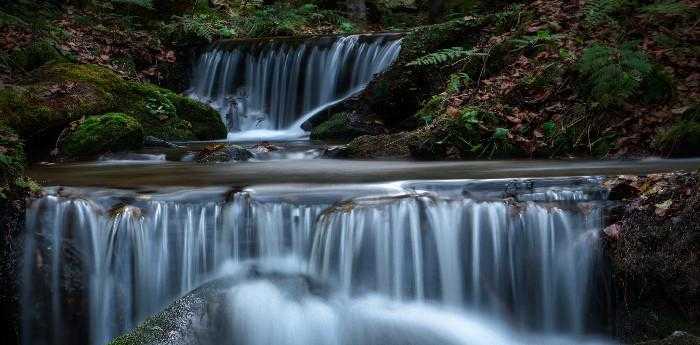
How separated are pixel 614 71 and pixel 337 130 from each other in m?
4.39

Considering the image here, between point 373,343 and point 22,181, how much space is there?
9.65 feet

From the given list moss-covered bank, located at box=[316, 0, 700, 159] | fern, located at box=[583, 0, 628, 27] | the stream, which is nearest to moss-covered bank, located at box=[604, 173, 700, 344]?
the stream

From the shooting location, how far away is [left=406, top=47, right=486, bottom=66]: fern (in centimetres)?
922

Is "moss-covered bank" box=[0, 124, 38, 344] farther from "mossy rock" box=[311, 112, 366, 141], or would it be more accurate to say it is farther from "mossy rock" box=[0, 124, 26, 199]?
"mossy rock" box=[311, 112, 366, 141]

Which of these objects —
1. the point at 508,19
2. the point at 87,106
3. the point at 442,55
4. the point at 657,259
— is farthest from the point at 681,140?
the point at 87,106

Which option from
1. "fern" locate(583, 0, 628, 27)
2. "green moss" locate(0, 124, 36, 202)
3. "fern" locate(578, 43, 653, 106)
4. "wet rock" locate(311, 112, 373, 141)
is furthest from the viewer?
"wet rock" locate(311, 112, 373, 141)

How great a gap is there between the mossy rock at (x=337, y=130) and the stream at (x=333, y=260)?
4.88 m

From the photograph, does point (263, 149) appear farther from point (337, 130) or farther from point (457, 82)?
point (457, 82)

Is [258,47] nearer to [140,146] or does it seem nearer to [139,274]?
[140,146]

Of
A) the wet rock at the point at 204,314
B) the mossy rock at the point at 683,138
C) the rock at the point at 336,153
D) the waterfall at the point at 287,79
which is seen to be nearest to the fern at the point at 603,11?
the mossy rock at the point at 683,138

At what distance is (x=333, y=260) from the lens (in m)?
4.70

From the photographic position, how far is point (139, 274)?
4840 millimetres

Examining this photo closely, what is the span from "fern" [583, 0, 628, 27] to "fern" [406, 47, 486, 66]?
1.46m

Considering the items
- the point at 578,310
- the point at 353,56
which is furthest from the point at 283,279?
the point at 353,56
